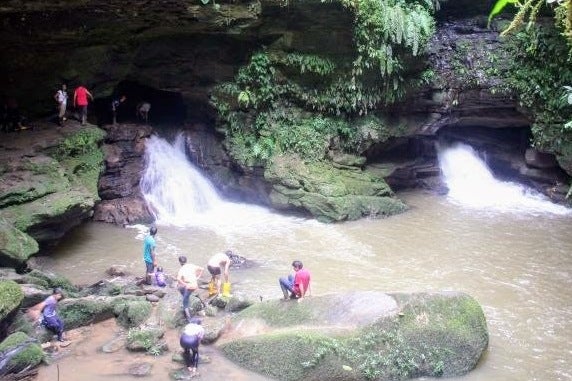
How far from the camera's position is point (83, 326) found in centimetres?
995

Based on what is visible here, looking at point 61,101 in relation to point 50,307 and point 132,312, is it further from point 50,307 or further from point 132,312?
point 132,312

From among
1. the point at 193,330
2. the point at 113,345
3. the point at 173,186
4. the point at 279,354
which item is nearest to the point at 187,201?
the point at 173,186

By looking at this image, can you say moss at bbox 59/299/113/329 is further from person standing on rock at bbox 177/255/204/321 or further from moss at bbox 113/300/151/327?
person standing on rock at bbox 177/255/204/321

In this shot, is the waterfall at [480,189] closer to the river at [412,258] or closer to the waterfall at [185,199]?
the river at [412,258]

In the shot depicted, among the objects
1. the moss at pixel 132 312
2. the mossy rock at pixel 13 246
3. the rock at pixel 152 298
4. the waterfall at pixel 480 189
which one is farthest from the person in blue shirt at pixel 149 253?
the waterfall at pixel 480 189

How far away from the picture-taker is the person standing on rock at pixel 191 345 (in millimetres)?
8391

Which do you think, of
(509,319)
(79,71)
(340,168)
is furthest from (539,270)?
(79,71)

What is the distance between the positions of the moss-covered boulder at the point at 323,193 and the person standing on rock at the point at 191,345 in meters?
8.73

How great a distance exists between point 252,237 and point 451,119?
30.8 ft

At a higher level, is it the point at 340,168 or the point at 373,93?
the point at 373,93

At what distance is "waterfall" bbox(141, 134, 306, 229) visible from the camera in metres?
16.8

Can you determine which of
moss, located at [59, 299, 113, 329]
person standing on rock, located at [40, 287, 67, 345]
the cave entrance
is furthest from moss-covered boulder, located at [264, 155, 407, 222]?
person standing on rock, located at [40, 287, 67, 345]

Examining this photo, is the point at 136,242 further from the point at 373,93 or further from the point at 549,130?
the point at 549,130

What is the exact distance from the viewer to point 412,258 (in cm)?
1403
